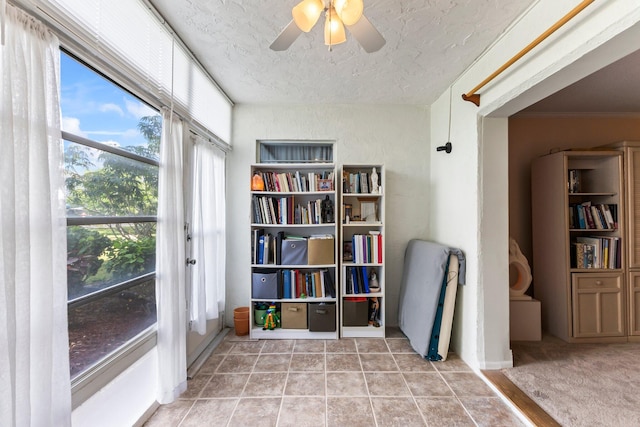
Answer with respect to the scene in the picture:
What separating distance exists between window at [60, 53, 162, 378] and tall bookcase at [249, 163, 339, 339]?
→ 3.31ft

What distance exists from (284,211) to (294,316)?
1.11 meters

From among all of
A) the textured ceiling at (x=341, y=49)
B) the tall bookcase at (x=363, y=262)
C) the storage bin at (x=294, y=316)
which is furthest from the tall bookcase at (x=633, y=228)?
the storage bin at (x=294, y=316)

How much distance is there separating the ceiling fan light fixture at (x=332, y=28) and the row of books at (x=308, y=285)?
2060mm

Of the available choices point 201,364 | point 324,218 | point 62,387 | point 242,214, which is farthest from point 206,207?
point 62,387

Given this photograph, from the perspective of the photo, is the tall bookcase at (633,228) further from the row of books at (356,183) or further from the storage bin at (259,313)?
the storage bin at (259,313)

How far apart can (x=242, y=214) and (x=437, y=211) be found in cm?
218

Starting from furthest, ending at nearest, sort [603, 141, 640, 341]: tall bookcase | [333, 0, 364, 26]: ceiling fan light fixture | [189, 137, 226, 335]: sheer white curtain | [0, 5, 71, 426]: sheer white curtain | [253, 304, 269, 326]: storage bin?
[253, 304, 269, 326]: storage bin < [603, 141, 640, 341]: tall bookcase < [189, 137, 226, 335]: sheer white curtain < [333, 0, 364, 26]: ceiling fan light fixture < [0, 5, 71, 426]: sheer white curtain

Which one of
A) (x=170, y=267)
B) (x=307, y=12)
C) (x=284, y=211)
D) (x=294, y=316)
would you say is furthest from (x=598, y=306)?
(x=170, y=267)

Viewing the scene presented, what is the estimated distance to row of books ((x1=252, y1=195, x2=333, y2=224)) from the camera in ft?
8.73

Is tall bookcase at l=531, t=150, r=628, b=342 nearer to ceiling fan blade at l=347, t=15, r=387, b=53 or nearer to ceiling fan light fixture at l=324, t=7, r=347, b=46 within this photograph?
ceiling fan blade at l=347, t=15, r=387, b=53

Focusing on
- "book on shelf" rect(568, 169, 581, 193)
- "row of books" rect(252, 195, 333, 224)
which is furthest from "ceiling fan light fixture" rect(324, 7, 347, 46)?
"book on shelf" rect(568, 169, 581, 193)

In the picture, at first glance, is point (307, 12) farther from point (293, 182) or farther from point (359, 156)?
point (359, 156)

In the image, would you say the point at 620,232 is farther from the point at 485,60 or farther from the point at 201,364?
the point at 201,364

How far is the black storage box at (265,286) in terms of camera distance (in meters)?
2.58
